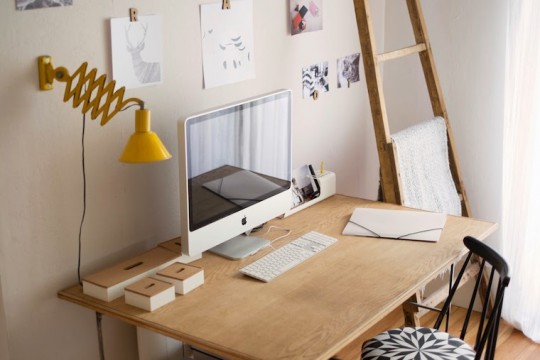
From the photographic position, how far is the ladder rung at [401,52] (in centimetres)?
295

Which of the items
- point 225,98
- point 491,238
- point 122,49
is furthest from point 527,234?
point 122,49

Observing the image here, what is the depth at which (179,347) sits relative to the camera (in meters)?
2.62

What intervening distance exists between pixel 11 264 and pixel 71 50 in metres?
0.61

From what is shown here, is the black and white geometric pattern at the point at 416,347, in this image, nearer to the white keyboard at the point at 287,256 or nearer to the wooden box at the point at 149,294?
the white keyboard at the point at 287,256

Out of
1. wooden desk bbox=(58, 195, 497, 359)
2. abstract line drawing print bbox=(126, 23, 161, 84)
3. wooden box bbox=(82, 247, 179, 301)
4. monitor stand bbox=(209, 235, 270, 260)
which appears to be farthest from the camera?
monitor stand bbox=(209, 235, 270, 260)

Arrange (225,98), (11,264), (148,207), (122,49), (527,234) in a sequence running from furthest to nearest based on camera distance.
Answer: (527,234), (225,98), (148,207), (122,49), (11,264)

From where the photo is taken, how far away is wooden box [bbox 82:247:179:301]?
2.21 meters

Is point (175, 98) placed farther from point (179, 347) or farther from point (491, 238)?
point (491, 238)

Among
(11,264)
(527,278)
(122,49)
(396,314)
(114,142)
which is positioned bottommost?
(396,314)

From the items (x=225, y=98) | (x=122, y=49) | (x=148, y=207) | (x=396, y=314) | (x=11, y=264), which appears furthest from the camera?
(x=396, y=314)

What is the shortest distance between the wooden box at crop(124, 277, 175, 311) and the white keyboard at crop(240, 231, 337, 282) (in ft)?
0.91

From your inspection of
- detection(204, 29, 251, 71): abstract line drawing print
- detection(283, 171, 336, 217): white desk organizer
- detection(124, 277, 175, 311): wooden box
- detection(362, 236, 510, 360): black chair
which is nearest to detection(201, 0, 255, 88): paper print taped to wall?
detection(204, 29, 251, 71): abstract line drawing print

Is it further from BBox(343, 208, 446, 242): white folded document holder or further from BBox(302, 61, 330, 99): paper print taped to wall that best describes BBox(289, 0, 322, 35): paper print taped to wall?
BBox(343, 208, 446, 242): white folded document holder

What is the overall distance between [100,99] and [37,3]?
294 mm
